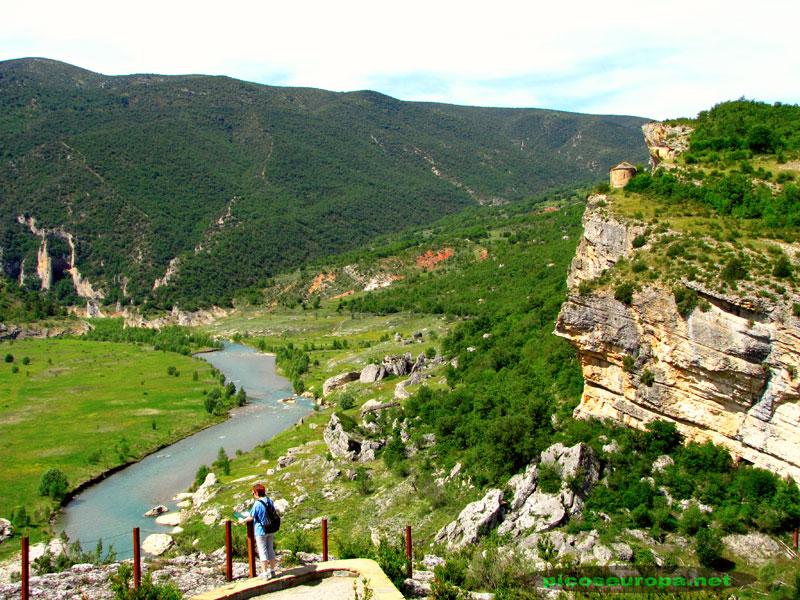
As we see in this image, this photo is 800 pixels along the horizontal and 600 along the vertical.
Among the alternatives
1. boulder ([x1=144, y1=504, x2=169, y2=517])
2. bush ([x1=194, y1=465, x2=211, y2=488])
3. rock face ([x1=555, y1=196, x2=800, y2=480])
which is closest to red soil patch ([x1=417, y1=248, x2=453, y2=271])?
bush ([x1=194, y1=465, x2=211, y2=488])

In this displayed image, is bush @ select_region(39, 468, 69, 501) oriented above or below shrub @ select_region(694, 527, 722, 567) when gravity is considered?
below

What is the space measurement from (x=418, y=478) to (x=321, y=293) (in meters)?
101

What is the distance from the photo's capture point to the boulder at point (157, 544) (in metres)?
29.3

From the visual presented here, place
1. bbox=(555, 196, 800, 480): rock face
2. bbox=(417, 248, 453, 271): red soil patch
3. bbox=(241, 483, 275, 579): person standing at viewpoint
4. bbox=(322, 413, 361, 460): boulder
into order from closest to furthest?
bbox=(241, 483, 275, 579): person standing at viewpoint, bbox=(555, 196, 800, 480): rock face, bbox=(322, 413, 361, 460): boulder, bbox=(417, 248, 453, 271): red soil patch

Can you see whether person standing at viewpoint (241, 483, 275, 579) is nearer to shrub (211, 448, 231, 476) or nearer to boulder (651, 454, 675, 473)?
boulder (651, 454, 675, 473)

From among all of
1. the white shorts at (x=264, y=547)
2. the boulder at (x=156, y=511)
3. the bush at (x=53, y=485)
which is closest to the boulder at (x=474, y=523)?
the white shorts at (x=264, y=547)

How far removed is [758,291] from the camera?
1997 cm

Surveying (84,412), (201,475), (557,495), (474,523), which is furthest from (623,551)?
(84,412)

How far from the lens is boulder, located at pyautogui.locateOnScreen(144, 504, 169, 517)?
119 feet

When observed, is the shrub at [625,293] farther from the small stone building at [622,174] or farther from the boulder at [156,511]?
the boulder at [156,511]

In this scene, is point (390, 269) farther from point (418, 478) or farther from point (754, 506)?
point (754, 506)

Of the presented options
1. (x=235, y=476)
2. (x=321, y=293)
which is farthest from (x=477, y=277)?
(x=235, y=476)

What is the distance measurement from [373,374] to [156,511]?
2679 cm

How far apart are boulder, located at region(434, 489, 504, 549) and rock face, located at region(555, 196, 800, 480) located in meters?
5.50
